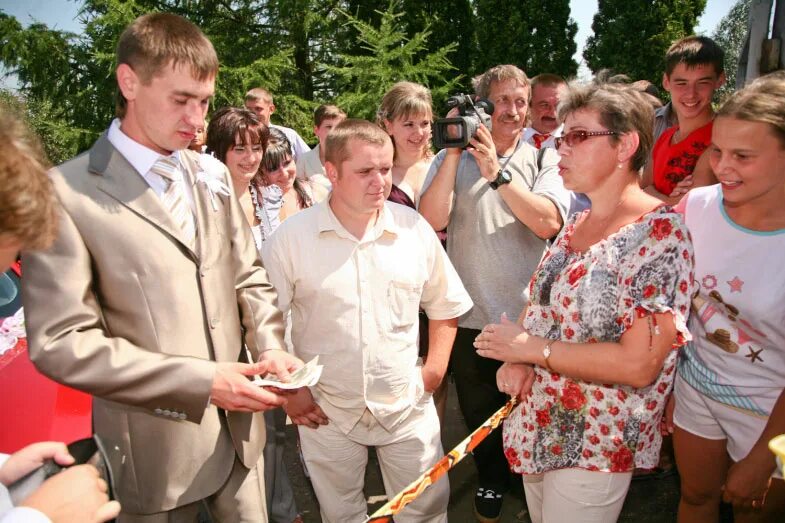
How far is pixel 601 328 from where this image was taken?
201cm

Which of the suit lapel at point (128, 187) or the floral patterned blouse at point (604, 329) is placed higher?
the suit lapel at point (128, 187)

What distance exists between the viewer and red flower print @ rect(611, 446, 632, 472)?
Result: 202 cm

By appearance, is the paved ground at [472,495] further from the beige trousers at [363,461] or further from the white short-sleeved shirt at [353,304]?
the white short-sleeved shirt at [353,304]

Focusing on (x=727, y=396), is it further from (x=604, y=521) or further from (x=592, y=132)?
(x=592, y=132)

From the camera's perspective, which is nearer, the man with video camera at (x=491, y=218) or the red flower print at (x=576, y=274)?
the red flower print at (x=576, y=274)

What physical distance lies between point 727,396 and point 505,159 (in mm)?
1724

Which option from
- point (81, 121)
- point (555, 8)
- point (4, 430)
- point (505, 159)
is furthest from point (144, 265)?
point (81, 121)

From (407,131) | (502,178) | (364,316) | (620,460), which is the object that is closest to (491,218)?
(502,178)

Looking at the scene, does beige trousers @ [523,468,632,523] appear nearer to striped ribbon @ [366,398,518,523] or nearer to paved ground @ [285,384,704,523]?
striped ribbon @ [366,398,518,523]

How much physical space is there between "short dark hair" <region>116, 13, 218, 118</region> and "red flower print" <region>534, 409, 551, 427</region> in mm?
1621

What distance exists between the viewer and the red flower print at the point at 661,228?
6.17 feet

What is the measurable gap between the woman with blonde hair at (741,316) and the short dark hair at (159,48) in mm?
1853

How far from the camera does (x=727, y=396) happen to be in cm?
223

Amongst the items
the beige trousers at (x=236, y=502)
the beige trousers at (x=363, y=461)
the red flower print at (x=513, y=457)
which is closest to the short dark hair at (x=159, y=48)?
the beige trousers at (x=236, y=502)
